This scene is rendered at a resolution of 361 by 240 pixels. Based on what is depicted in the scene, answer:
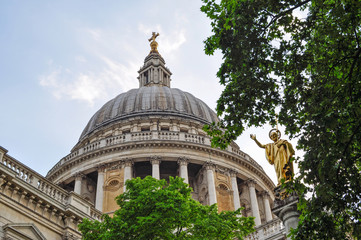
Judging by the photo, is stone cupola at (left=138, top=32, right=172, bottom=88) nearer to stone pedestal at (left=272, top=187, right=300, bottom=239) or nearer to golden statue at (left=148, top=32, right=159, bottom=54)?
golden statue at (left=148, top=32, right=159, bottom=54)

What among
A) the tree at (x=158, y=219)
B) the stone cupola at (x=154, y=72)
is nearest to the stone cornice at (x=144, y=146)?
the stone cupola at (x=154, y=72)

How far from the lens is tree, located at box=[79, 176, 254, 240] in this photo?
1667cm

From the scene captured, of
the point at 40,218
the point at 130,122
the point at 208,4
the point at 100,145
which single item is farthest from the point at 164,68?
the point at 208,4

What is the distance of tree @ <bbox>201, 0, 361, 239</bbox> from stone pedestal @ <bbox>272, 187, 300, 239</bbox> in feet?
5.67

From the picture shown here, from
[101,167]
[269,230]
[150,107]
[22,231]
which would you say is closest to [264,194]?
[150,107]

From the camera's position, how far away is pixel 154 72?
6234cm

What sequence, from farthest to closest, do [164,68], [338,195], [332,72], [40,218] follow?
1. [164,68]
2. [40,218]
3. [332,72]
4. [338,195]

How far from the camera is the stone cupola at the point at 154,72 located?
61.3 m

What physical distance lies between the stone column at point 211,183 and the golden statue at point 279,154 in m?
23.2

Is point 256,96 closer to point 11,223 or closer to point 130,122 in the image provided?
point 11,223

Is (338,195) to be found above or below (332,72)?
below

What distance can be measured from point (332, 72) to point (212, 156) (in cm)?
3133

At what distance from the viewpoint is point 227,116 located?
1338 centimetres

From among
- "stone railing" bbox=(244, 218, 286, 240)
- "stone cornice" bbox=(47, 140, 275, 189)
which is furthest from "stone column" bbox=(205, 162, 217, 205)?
"stone railing" bbox=(244, 218, 286, 240)
